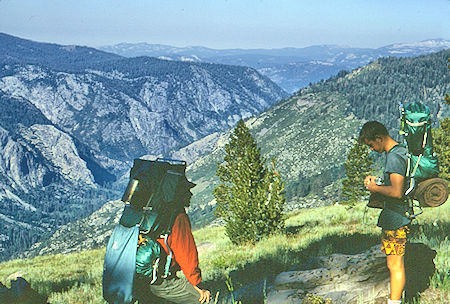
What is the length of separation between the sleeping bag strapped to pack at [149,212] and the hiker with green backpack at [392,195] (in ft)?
7.70

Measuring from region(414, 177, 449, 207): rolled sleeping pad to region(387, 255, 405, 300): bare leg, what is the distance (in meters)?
0.81

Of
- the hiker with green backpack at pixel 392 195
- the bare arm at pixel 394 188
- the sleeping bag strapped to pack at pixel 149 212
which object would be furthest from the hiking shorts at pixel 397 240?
the sleeping bag strapped to pack at pixel 149 212

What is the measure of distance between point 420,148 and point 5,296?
17.6 feet

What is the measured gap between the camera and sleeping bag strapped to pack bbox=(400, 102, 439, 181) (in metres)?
4.39

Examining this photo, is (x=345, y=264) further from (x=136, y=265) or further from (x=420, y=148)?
(x=136, y=265)

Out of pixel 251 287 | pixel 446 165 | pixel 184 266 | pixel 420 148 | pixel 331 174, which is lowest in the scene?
pixel 331 174

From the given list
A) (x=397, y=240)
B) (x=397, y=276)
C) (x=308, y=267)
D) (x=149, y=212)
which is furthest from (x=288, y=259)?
(x=149, y=212)

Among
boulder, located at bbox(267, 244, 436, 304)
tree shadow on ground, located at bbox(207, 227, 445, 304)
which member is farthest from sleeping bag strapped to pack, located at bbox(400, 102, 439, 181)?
boulder, located at bbox(267, 244, 436, 304)

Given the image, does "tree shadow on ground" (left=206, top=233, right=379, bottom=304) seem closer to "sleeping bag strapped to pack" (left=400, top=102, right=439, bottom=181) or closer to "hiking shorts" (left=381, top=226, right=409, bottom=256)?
"hiking shorts" (left=381, top=226, right=409, bottom=256)

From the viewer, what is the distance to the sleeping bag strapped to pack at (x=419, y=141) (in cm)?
439

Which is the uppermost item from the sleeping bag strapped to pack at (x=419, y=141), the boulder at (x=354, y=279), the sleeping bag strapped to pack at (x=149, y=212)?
the sleeping bag strapped to pack at (x=419, y=141)

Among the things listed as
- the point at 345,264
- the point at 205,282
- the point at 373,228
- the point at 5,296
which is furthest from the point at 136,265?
the point at 373,228

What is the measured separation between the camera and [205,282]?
8.26m

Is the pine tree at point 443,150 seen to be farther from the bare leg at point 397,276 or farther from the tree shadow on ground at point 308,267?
the bare leg at point 397,276
